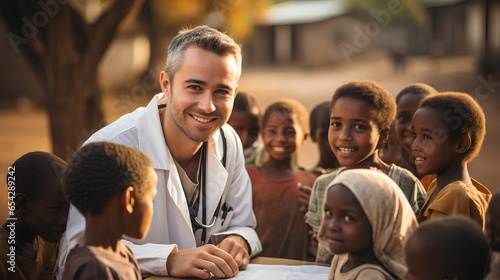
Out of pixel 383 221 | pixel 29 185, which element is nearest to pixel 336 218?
pixel 383 221

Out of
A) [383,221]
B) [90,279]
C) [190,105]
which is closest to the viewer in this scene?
[90,279]

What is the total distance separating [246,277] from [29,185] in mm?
1253

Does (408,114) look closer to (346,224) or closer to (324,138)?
(324,138)

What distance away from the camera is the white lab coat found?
236 centimetres

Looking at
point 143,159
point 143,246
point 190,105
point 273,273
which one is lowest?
point 273,273

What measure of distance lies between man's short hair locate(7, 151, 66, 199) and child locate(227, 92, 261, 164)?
6.67 ft

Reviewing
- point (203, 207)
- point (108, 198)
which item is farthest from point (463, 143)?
point (108, 198)

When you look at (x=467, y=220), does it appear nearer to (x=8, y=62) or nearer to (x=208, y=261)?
(x=208, y=261)

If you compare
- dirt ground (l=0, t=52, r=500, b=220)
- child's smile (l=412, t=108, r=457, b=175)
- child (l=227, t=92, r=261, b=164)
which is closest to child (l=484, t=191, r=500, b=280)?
child's smile (l=412, t=108, r=457, b=175)

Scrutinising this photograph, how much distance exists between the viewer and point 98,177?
Answer: 1822 mm

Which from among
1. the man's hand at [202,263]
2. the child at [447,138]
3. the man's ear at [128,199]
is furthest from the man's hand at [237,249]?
the child at [447,138]

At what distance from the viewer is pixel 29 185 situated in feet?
8.04

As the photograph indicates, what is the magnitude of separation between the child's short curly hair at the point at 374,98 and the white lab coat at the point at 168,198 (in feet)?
2.74

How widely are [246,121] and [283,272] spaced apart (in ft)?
6.88
